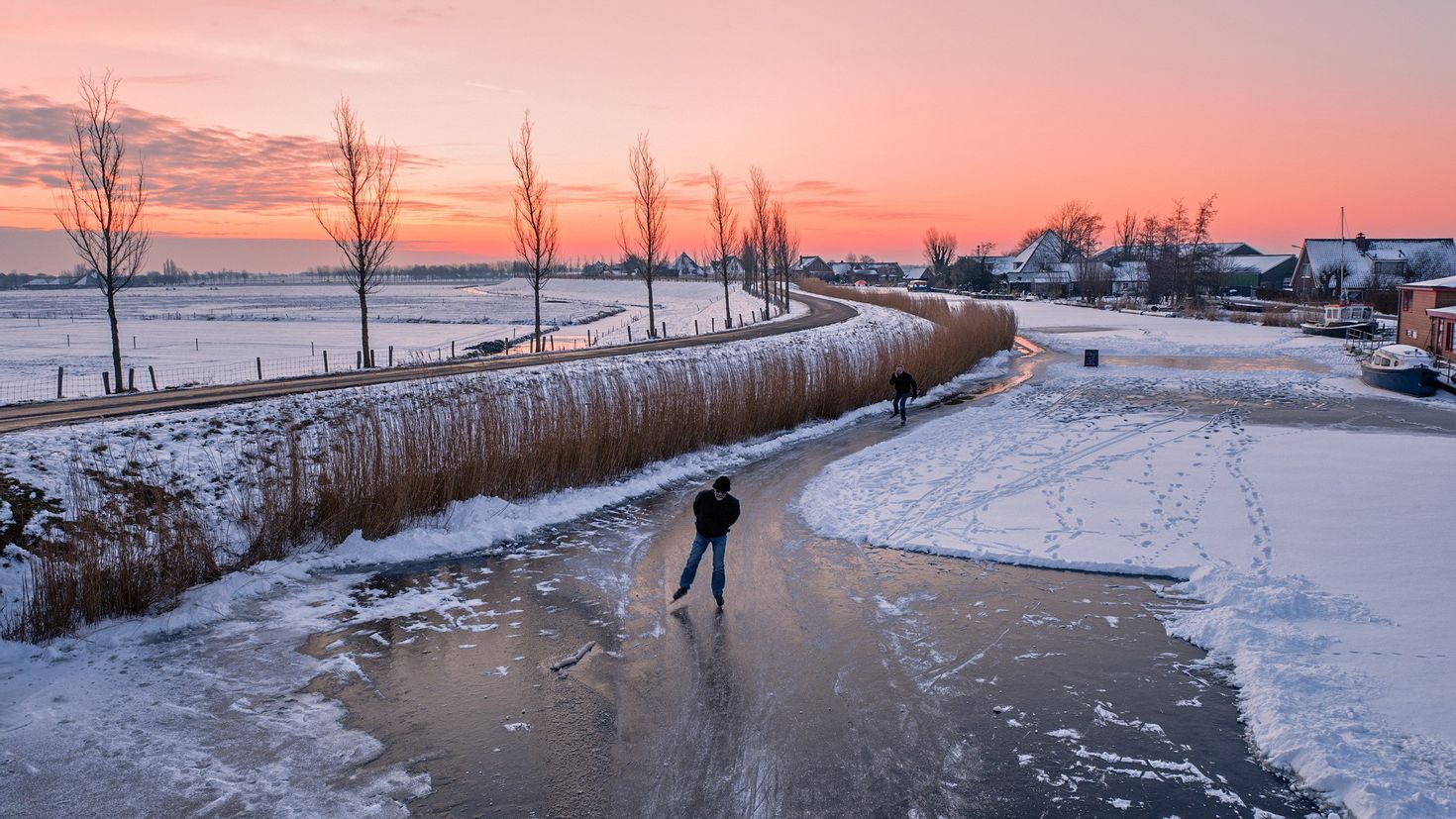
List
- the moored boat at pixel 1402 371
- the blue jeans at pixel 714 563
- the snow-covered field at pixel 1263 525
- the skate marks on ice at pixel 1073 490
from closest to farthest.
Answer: the snow-covered field at pixel 1263 525, the blue jeans at pixel 714 563, the skate marks on ice at pixel 1073 490, the moored boat at pixel 1402 371

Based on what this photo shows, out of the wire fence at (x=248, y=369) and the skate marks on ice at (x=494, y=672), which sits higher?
the wire fence at (x=248, y=369)

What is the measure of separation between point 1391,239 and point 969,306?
2523 inches

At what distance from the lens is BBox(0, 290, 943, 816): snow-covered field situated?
6395 mm

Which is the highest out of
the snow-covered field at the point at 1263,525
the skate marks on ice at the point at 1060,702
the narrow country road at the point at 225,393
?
the narrow country road at the point at 225,393

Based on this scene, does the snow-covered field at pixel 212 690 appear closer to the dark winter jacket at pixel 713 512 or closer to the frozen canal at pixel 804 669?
the frozen canal at pixel 804 669

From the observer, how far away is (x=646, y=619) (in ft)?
32.7

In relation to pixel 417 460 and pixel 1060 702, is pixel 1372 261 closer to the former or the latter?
pixel 1060 702

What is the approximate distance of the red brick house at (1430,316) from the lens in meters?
34.4

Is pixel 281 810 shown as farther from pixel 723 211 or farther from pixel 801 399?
pixel 723 211

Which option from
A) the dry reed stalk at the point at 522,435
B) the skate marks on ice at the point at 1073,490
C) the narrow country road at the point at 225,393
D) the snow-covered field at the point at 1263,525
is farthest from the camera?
the narrow country road at the point at 225,393

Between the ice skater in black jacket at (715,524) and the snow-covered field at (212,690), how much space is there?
2864 mm

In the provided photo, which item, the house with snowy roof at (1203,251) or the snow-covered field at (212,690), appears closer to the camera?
the snow-covered field at (212,690)

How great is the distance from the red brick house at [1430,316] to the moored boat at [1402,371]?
355 centimetres

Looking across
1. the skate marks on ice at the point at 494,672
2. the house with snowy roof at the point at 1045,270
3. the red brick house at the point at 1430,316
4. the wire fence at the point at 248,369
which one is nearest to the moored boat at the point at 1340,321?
the red brick house at the point at 1430,316
